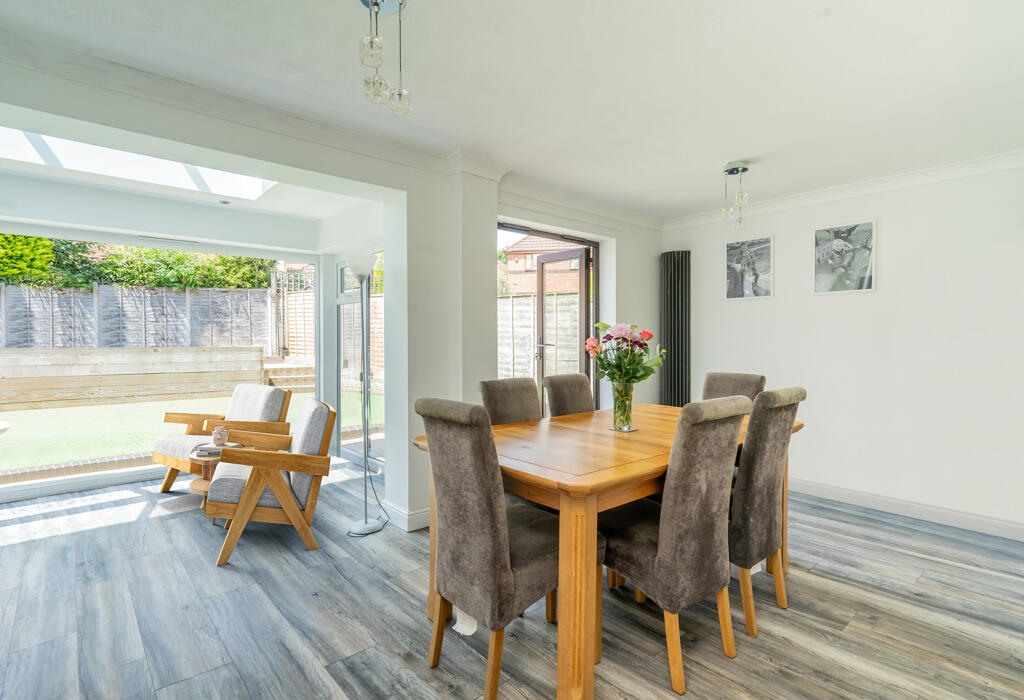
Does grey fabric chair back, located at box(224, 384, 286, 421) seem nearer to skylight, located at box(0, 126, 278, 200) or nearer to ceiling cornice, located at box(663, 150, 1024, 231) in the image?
skylight, located at box(0, 126, 278, 200)

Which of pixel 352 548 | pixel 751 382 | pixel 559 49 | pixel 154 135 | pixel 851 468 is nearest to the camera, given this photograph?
pixel 559 49

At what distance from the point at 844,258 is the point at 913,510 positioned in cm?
199

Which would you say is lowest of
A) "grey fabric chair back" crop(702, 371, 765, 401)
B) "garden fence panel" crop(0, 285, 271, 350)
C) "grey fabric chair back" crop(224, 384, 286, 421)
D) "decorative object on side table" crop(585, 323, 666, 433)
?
"grey fabric chair back" crop(224, 384, 286, 421)

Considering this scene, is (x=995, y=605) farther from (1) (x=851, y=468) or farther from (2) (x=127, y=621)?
(2) (x=127, y=621)

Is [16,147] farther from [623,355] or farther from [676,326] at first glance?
[676,326]

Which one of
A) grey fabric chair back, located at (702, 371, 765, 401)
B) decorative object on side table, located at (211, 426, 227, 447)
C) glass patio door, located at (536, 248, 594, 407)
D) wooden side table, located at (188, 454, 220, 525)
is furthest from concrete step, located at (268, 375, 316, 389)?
grey fabric chair back, located at (702, 371, 765, 401)

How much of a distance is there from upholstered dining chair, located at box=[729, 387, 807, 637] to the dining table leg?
85cm

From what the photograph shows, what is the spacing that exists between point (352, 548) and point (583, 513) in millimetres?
1922

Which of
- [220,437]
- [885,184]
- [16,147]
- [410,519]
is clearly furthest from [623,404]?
[16,147]

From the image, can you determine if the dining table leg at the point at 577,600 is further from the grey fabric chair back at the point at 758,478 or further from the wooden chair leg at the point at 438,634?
the grey fabric chair back at the point at 758,478

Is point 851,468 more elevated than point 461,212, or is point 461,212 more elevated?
point 461,212

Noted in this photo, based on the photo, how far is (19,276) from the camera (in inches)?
144

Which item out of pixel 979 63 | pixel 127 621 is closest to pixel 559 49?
pixel 979 63

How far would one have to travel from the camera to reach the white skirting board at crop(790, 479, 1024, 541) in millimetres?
3285
